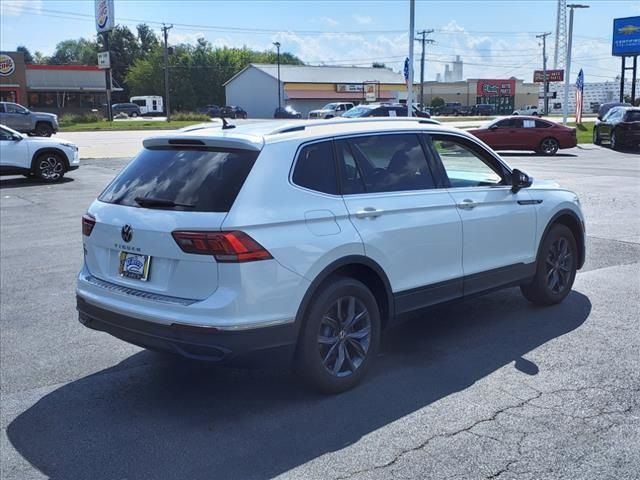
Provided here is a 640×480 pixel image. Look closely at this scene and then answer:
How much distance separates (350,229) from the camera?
14.6 feet

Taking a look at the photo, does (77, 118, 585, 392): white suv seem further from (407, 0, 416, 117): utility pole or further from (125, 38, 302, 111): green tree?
(125, 38, 302, 111): green tree

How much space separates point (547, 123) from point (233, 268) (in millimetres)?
25506

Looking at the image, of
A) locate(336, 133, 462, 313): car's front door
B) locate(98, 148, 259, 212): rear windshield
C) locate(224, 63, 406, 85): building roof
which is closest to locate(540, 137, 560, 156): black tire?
locate(336, 133, 462, 313): car's front door

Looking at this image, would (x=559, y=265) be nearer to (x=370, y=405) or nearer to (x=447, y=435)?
(x=370, y=405)

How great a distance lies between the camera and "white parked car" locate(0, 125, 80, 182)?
17484 millimetres

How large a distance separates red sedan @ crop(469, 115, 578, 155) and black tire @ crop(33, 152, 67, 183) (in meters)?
15.6

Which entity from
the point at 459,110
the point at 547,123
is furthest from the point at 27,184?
the point at 459,110

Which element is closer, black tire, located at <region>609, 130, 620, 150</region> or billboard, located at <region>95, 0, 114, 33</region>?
black tire, located at <region>609, 130, 620, 150</region>

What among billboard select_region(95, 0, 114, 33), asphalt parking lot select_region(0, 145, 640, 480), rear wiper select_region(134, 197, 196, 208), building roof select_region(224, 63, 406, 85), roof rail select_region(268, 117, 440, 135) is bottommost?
asphalt parking lot select_region(0, 145, 640, 480)

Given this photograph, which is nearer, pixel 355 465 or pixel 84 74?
pixel 355 465

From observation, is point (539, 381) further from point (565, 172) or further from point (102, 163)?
point (102, 163)

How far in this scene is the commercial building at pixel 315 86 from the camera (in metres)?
87.9

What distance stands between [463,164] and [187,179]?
2.61 metres

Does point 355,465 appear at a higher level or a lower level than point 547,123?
lower
